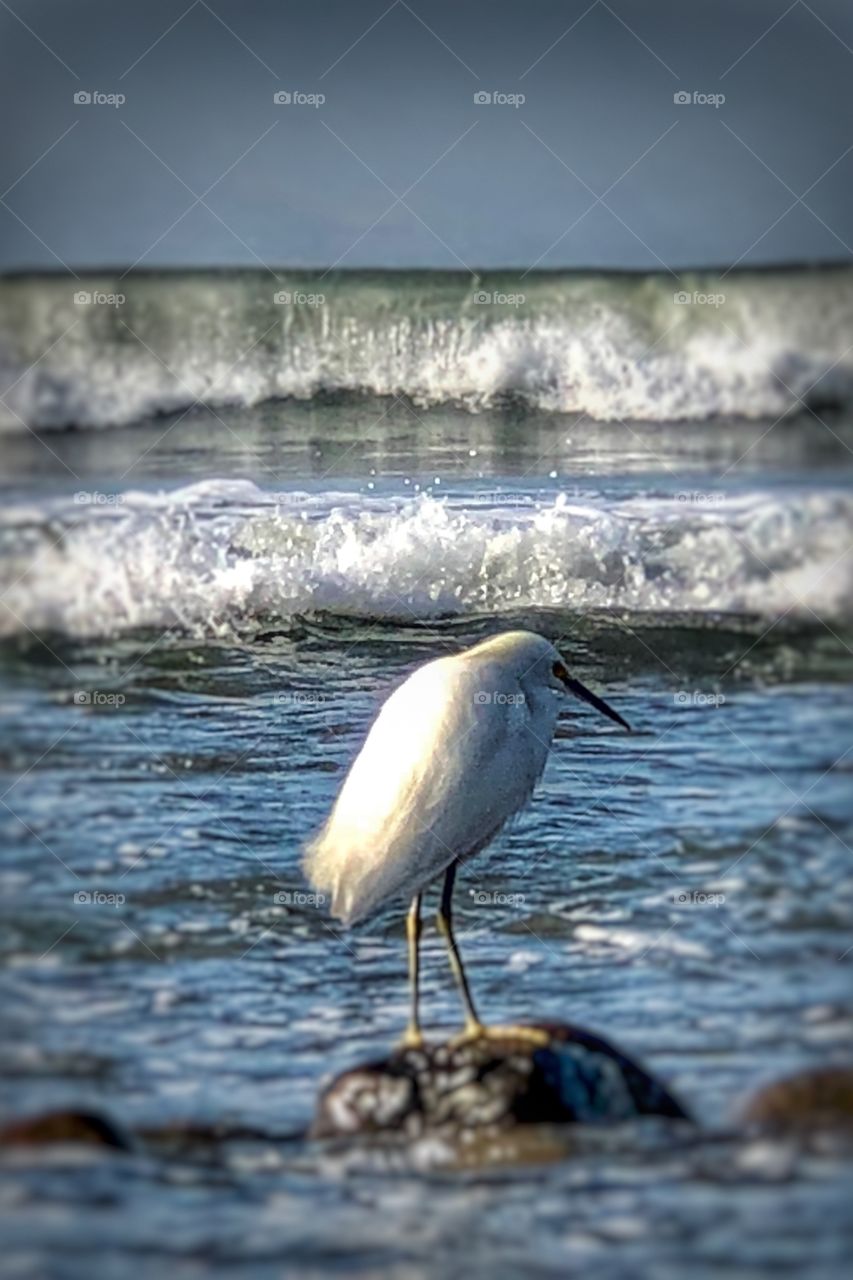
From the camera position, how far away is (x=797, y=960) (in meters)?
4.89

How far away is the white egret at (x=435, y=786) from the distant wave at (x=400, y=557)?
896 millimetres

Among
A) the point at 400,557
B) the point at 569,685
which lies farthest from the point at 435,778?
the point at 400,557

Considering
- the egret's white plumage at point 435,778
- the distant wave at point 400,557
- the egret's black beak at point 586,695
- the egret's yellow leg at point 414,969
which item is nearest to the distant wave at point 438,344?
the distant wave at point 400,557

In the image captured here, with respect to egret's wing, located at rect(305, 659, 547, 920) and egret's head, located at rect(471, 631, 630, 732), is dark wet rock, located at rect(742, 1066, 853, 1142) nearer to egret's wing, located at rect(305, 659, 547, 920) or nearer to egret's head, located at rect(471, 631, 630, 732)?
egret's wing, located at rect(305, 659, 547, 920)

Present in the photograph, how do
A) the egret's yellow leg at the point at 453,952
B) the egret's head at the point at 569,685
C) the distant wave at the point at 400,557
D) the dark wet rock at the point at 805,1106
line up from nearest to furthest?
the dark wet rock at the point at 805,1106, the egret's yellow leg at the point at 453,952, the egret's head at the point at 569,685, the distant wave at the point at 400,557

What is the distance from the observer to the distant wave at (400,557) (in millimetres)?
5703

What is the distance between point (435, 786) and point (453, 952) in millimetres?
407

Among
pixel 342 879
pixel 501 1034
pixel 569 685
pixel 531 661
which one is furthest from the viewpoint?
pixel 569 685

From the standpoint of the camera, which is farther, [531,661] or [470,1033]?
[531,661]

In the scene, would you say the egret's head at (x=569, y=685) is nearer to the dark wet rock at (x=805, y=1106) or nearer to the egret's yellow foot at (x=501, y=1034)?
the egret's yellow foot at (x=501, y=1034)

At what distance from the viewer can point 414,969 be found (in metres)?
4.70

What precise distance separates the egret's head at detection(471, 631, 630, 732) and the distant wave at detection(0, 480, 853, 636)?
0.73m

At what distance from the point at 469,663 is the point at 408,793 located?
1.23ft

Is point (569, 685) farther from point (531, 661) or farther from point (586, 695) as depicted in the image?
point (531, 661)
